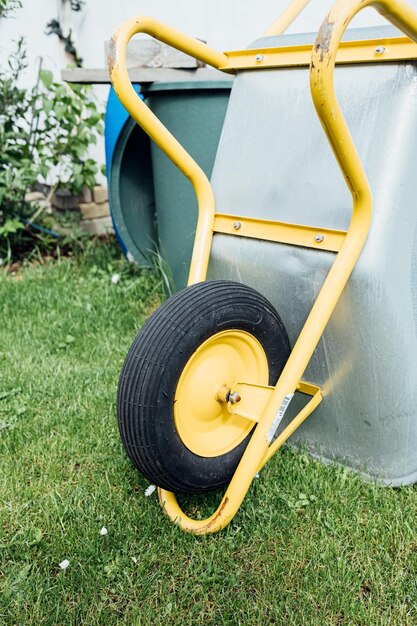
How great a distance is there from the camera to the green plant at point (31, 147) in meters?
3.22

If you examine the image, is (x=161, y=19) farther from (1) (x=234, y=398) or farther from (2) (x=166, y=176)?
(1) (x=234, y=398)

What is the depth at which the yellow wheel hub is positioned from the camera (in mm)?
1453

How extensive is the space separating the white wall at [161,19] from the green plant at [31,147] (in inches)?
20.0

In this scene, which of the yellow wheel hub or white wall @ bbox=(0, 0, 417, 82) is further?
white wall @ bbox=(0, 0, 417, 82)

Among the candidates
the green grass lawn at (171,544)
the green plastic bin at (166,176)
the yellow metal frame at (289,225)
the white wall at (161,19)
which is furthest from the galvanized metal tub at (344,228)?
the white wall at (161,19)

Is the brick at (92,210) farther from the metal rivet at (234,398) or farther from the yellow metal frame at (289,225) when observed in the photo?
the metal rivet at (234,398)

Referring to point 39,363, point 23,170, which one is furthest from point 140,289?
point 23,170

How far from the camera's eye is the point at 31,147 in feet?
11.4

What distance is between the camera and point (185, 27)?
127 inches

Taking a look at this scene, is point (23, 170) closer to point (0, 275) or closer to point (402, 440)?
point (0, 275)

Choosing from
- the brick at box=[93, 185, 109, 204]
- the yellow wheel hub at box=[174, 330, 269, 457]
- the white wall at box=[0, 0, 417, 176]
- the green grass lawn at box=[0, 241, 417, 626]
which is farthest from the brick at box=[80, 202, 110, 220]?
the yellow wheel hub at box=[174, 330, 269, 457]

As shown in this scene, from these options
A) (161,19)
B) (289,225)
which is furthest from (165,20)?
(289,225)

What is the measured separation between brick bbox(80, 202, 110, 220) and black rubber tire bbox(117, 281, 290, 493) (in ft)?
7.95

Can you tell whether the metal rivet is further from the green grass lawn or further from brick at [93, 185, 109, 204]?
brick at [93, 185, 109, 204]
